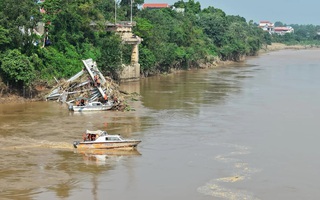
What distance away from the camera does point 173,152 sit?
3275 cm

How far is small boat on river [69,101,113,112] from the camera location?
148 ft

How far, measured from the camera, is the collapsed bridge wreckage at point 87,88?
4806 cm

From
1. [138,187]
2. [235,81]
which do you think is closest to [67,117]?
[138,187]

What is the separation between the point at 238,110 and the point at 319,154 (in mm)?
16099

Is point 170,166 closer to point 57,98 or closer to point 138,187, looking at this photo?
point 138,187

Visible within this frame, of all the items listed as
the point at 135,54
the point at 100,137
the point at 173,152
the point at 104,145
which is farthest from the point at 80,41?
the point at 173,152

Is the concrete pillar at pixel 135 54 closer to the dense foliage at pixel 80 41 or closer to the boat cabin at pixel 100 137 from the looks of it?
the dense foliage at pixel 80 41

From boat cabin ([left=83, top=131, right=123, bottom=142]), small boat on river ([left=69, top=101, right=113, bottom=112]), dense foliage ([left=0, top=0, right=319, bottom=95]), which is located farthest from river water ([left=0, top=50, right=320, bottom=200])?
dense foliage ([left=0, top=0, right=319, bottom=95])

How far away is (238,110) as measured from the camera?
4853 centimetres

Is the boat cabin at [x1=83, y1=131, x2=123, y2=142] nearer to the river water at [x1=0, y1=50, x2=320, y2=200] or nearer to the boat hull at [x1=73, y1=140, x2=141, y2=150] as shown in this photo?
the boat hull at [x1=73, y1=140, x2=141, y2=150]

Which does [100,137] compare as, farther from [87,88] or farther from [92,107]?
[87,88]

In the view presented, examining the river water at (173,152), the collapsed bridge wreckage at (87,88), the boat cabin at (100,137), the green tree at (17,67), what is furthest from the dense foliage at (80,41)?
the boat cabin at (100,137)

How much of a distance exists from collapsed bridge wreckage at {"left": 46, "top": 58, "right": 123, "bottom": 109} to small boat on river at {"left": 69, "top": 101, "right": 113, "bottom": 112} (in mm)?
905

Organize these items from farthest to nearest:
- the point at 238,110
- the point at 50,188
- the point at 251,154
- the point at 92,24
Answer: the point at 92,24 < the point at 238,110 < the point at 251,154 < the point at 50,188
